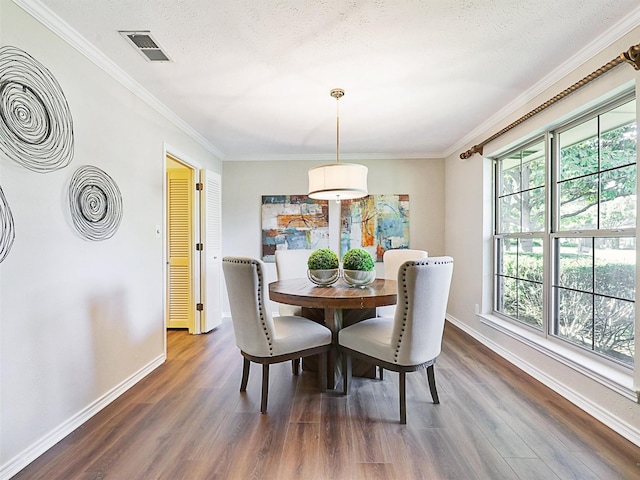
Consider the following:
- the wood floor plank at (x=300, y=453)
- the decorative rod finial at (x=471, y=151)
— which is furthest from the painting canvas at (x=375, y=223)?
the wood floor plank at (x=300, y=453)

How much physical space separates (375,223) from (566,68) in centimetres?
270

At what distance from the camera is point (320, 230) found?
459 cm

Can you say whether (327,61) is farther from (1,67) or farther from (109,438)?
(109,438)

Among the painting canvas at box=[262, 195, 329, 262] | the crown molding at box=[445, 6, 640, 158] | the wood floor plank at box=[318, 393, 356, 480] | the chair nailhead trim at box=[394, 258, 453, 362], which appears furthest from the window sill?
the painting canvas at box=[262, 195, 329, 262]

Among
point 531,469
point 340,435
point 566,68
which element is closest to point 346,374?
point 340,435

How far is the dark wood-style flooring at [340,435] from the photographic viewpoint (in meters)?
1.55

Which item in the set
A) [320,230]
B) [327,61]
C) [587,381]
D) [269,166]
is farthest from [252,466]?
[269,166]

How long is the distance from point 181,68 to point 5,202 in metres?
1.37

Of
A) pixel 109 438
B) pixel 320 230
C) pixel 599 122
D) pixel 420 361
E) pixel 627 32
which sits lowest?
pixel 109 438

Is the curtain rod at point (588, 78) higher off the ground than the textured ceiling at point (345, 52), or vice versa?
the textured ceiling at point (345, 52)

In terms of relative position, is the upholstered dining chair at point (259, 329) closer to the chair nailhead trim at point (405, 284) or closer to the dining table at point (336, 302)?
the dining table at point (336, 302)

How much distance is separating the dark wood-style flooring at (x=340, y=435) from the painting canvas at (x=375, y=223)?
2.23 metres

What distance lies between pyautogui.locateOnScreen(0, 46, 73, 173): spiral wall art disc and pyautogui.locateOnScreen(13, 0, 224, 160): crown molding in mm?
241

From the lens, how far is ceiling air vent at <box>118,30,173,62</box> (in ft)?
6.18
